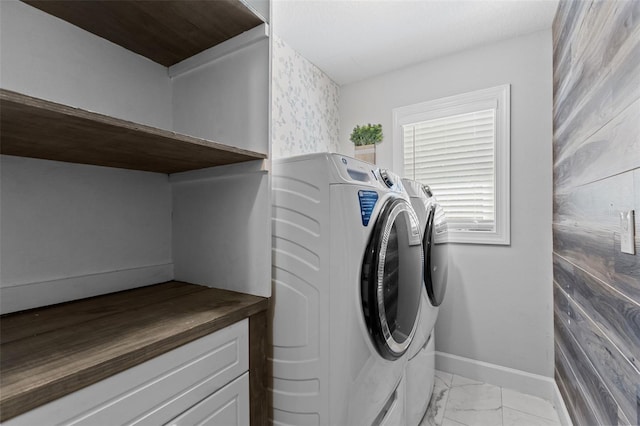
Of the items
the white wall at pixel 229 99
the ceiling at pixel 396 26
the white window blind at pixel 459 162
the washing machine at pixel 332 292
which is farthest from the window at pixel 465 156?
the white wall at pixel 229 99

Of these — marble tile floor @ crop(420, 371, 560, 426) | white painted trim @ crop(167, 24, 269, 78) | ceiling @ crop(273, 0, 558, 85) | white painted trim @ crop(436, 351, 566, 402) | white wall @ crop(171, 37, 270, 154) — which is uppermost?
ceiling @ crop(273, 0, 558, 85)

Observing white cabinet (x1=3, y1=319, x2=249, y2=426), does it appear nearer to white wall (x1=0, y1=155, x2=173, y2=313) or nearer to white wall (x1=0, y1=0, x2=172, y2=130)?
white wall (x1=0, y1=155, x2=173, y2=313)

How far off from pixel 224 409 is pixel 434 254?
1.41m

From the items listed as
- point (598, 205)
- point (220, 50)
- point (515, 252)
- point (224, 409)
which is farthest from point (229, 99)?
point (515, 252)

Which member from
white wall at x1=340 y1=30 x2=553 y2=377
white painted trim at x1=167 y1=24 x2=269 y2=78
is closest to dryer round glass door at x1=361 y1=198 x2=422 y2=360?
white painted trim at x1=167 y1=24 x2=269 y2=78

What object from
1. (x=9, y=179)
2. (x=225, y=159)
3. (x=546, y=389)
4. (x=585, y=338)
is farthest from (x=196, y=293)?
(x=546, y=389)

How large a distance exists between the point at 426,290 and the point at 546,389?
47.5 inches

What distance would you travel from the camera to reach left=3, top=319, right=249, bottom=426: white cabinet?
630 mm

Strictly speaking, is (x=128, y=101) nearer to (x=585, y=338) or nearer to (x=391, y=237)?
(x=391, y=237)

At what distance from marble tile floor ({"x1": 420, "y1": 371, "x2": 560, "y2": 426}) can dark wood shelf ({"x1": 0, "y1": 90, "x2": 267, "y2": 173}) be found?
1975 millimetres

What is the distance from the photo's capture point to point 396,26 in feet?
6.77

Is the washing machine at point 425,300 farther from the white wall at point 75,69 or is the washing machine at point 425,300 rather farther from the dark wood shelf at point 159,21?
the white wall at point 75,69

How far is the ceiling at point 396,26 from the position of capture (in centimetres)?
187

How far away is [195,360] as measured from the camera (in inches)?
34.3
